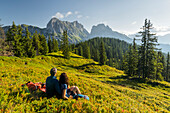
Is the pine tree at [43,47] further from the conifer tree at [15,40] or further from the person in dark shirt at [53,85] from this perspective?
the person in dark shirt at [53,85]

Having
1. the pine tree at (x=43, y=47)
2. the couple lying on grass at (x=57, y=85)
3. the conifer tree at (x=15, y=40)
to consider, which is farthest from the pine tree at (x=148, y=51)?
the pine tree at (x=43, y=47)

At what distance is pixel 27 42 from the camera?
42875mm

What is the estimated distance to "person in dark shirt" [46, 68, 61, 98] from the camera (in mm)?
5695

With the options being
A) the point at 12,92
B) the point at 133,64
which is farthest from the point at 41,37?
the point at 12,92

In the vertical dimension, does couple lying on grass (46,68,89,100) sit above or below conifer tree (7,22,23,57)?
below

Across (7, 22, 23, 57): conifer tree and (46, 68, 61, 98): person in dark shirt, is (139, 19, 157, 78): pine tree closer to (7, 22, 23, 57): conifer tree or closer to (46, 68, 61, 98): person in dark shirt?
(46, 68, 61, 98): person in dark shirt

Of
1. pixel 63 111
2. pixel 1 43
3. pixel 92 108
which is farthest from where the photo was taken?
pixel 1 43

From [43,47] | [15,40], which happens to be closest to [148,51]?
[15,40]

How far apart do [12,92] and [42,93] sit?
1.79 metres

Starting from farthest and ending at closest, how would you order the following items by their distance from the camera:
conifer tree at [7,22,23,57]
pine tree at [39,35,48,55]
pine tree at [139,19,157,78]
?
pine tree at [39,35,48,55], conifer tree at [7,22,23,57], pine tree at [139,19,157,78]

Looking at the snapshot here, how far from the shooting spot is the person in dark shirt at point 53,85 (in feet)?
18.7

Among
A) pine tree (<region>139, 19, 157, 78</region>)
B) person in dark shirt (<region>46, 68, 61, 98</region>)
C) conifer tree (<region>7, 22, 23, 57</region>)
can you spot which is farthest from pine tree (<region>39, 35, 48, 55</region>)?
person in dark shirt (<region>46, 68, 61, 98</region>)

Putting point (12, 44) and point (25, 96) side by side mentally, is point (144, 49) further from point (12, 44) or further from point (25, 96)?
point (12, 44)

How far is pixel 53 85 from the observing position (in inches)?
229
